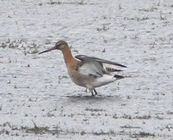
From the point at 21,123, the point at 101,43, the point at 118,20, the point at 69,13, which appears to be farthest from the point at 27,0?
the point at 21,123

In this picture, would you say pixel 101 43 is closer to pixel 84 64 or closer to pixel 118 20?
pixel 118 20

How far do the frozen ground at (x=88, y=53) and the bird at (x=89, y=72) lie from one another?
0.88 ft

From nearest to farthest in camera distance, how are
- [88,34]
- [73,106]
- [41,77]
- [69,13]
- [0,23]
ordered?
[73,106], [41,77], [88,34], [0,23], [69,13]

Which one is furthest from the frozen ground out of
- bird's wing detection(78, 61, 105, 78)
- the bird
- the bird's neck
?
the bird's neck

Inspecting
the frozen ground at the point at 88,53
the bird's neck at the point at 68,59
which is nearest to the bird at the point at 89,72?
the bird's neck at the point at 68,59

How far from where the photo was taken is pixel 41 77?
16.3 meters

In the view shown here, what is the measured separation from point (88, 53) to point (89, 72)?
4409mm

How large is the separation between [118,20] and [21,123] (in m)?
11.3

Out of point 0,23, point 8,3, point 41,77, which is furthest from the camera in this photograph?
point 8,3

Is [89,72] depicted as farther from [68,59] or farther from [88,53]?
[88,53]

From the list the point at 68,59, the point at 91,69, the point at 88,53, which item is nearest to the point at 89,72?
the point at 91,69

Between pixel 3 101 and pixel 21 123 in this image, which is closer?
pixel 21 123

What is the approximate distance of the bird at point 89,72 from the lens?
1449 cm

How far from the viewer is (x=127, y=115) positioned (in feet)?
43.0
